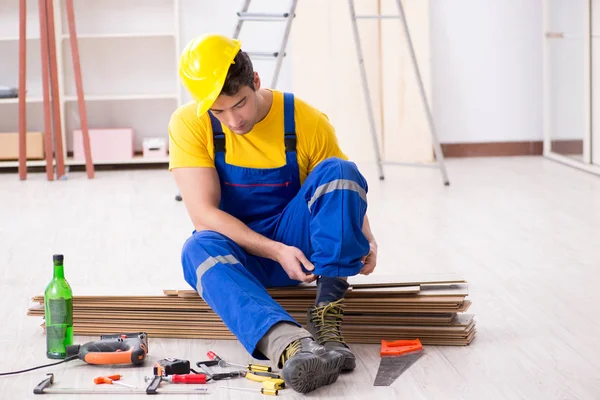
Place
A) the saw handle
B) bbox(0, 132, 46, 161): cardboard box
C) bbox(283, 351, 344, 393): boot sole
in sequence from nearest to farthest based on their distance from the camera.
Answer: bbox(283, 351, 344, 393): boot sole, the saw handle, bbox(0, 132, 46, 161): cardboard box

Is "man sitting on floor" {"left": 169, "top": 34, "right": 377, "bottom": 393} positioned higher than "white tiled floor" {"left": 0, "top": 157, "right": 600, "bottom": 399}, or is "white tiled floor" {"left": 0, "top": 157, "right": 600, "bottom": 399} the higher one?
"man sitting on floor" {"left": 169, "top": 34, "right": 377, "bottom": 393}

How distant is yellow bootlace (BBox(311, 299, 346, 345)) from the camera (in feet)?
8.07

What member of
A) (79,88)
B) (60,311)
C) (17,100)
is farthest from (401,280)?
(17,100)

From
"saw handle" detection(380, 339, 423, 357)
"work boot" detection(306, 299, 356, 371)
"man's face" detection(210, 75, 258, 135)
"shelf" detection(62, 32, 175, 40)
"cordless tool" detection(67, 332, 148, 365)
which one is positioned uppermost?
"shelf" detection(62, 32, 175, 40)

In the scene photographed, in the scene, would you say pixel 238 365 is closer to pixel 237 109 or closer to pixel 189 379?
pixel 189 379

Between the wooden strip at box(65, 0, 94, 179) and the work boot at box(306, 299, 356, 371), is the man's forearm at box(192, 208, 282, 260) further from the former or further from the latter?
the wooden strip at box(65, 0, 94, 179)

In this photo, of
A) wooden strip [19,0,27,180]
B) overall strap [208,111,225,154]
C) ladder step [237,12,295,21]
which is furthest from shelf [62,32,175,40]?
overall strap [208,111,225,154]

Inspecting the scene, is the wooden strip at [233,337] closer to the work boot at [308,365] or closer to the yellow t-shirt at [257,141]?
the work boot at [308,365]

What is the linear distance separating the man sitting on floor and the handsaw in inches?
3.8

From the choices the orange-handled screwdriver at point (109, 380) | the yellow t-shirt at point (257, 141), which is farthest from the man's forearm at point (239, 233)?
the orange-handled screwdriver at point (109, 380)

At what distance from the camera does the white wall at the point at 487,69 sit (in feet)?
22.5

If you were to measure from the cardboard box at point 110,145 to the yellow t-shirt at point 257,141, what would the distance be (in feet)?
14.1

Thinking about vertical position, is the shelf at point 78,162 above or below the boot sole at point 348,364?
above

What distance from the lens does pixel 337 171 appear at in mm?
2439
